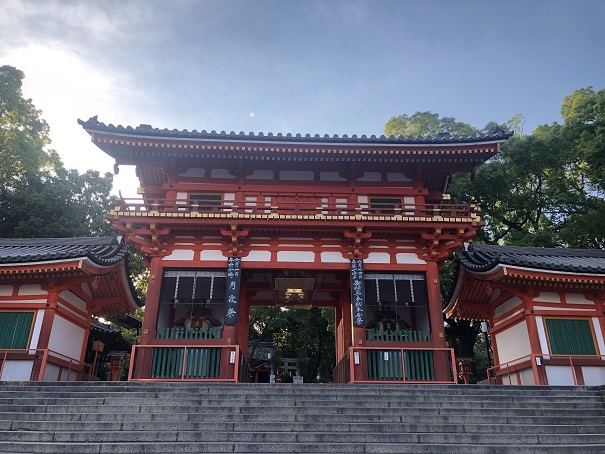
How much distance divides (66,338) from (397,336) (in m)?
10.4

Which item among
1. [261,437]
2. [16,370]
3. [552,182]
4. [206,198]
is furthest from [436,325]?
[552,182]

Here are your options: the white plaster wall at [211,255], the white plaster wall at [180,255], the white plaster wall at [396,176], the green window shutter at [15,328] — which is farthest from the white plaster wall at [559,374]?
the green window shutter at [15,328]

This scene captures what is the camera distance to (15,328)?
13.4 m

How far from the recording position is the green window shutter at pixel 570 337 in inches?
541

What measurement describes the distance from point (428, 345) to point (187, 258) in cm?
762

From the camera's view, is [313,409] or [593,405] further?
[593,405]

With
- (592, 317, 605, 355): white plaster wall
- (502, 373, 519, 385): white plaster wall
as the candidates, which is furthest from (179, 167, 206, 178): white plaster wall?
(592, 317, 605, 355): white plaster wall

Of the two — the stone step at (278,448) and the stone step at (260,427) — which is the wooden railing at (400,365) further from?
the stone step at (278,448)

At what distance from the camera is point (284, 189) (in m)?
15.5

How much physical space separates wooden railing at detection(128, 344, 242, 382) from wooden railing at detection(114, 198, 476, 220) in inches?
151

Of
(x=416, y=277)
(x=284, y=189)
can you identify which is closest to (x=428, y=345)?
(x=416, y=277)

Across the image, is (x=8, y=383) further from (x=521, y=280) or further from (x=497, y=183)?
(x=497, y=183)

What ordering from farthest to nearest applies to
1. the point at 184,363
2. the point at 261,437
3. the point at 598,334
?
the point at 598,334
the point at 184,363
the point at 261,437

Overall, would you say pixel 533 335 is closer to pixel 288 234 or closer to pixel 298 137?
pixel 288 234
